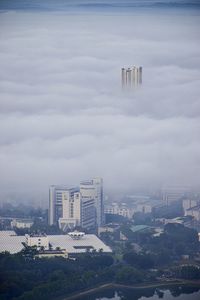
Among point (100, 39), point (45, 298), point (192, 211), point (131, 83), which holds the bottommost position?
point (45, 298)

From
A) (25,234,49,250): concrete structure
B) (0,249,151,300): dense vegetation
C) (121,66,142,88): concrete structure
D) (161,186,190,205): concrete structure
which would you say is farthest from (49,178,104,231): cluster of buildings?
(121,66,142,88): concrete structure

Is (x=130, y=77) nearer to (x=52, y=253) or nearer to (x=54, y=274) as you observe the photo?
(x=52, y=253)

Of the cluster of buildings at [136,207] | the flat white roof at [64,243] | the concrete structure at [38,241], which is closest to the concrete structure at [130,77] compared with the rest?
the cluster of buildings at [136,207]

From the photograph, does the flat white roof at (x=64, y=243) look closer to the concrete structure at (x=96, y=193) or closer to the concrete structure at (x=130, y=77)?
the concrete structure at (x=96, y=193)

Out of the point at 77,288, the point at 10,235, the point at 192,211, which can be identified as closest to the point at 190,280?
the point at 192,211

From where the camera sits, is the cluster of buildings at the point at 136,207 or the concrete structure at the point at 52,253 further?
the cluster of buildings at the point at 136,207

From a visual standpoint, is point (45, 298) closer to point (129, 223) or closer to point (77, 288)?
point (77, 288)
